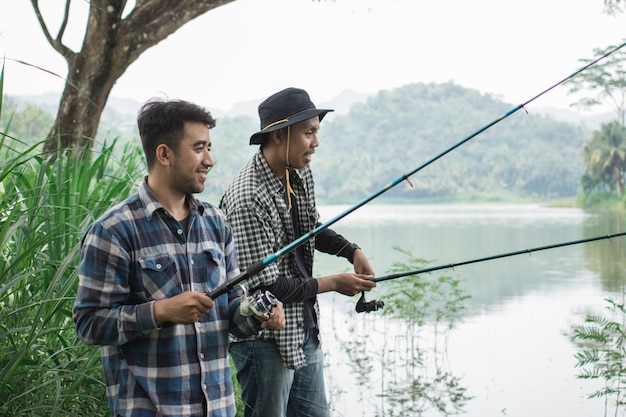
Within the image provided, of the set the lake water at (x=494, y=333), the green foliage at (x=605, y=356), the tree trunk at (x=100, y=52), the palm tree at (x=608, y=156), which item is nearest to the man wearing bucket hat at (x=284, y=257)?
the lake water at (x=494, y=333)

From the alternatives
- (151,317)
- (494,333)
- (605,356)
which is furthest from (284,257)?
(494,333)

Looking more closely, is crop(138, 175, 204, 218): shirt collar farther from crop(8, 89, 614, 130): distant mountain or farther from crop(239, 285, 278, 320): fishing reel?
crop(8, 89, 614, 130): distant mountain

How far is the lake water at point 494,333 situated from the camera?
4.12m

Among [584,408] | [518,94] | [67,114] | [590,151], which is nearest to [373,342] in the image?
[584,408]

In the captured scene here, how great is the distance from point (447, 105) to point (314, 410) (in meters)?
14.3

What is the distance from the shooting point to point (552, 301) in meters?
7.28

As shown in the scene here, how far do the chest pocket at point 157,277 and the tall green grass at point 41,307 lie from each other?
380mm

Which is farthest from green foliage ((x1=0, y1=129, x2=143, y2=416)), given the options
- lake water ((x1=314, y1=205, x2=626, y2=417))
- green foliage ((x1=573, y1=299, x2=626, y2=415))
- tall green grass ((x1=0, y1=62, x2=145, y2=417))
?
green foliage ((x1=573, y1=299, x2=626, y2=415))

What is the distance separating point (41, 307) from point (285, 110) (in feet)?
2.20

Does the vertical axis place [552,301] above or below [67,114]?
below

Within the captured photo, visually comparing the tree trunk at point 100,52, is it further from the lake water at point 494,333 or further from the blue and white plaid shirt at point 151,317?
the blue and white plaid shirt at point 151,317

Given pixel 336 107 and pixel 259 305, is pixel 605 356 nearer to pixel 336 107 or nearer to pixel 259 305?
pixel 259 305

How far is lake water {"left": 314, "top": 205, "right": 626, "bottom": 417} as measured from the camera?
162 inches

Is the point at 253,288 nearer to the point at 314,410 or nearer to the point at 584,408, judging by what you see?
the point at 314,410
